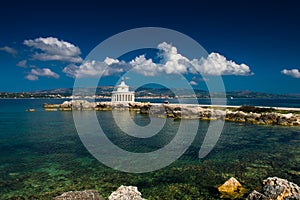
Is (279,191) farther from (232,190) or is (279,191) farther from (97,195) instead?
(97,195)

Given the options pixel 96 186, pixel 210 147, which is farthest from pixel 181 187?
pixel 210 147

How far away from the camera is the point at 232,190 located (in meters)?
13.0

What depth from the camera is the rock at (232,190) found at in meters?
12.6

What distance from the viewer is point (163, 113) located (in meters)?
60.0

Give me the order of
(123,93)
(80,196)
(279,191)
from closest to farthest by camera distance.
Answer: (80,196)
(279,191)
(123,93)

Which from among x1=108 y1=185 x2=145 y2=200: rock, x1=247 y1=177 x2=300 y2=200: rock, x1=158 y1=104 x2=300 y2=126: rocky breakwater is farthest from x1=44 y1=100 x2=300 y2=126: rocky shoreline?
x1=108 y1=185 x2=145 y2=200: rock

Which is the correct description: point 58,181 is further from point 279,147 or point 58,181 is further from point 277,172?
point 279,147

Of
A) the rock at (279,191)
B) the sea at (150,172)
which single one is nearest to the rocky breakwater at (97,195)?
the sea at (150,172)

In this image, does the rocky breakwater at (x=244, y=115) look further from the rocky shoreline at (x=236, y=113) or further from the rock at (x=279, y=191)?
the rock at (x=279, y=191)

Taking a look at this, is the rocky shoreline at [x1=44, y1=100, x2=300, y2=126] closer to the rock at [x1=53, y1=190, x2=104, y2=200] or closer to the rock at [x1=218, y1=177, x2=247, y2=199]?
the rock at [x1=218, y1=177, x2=247, y2=199]

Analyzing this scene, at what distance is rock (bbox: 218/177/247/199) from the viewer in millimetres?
12586

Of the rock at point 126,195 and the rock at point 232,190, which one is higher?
the rock at point 126,195

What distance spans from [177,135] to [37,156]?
56.1 ft

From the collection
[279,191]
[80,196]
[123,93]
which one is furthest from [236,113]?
[123,93]
